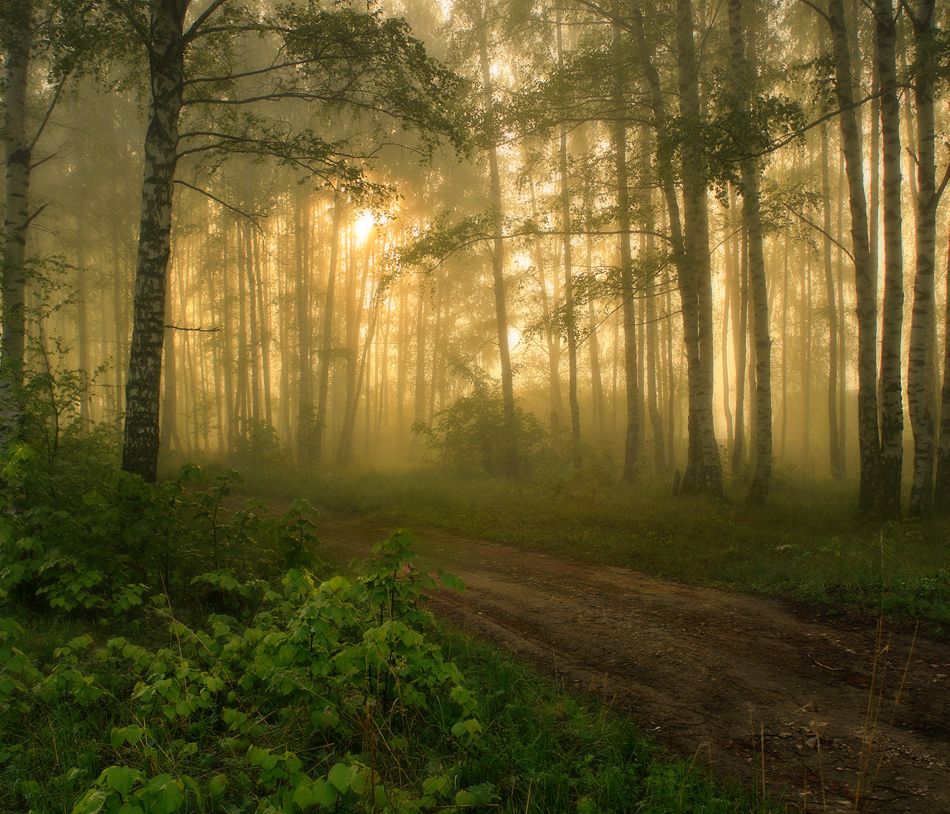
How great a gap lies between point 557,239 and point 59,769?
29101mm

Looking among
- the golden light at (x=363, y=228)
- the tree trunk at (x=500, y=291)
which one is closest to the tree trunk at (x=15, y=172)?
the tree trunk at (x=500, y=291)

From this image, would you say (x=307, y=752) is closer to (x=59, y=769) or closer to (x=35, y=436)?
(x=59, y=769)

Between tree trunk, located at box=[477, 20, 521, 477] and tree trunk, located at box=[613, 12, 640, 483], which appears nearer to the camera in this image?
tree trunk, located at box=[613, 12, 640, 483]

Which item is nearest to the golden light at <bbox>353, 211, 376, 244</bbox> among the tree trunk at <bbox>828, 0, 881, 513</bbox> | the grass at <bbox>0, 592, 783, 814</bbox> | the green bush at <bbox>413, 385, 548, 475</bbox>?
the green bush at <bbox>413, 385, 548, 475</bbox>

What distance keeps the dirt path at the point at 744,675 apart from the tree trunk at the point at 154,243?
4.97 meters

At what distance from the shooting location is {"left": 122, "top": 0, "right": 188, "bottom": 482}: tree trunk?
9.20 metres

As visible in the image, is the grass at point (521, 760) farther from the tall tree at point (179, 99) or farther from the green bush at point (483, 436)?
the green bush at point (483, 436)

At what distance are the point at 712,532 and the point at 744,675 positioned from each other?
19.1 ft

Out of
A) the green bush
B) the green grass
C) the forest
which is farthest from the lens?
the green bush

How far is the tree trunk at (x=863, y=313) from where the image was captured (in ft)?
38.0

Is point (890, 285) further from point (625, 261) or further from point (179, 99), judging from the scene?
point (179, 99)

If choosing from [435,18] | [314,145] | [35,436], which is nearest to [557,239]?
[435,18]

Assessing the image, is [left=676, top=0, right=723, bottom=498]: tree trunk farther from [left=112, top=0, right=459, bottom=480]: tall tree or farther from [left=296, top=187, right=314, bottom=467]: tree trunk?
[left=296, top=187, right=314, bottom=467]: tree trunk

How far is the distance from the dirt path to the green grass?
0.76 metres
